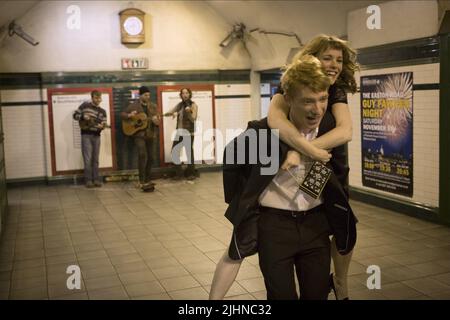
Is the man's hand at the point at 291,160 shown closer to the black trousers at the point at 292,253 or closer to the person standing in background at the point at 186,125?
the black trousers at the point at 292,253

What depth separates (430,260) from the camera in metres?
4.65

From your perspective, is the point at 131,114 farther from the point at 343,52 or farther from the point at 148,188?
the point at 343,52

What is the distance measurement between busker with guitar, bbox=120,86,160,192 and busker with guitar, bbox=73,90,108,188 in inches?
19.6

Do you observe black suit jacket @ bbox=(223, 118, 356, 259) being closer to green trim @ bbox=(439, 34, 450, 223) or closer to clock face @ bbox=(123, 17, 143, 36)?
green trim @ bbox=(439, 34, 450, 223)

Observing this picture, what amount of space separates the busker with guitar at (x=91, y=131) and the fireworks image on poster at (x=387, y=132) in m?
4.82

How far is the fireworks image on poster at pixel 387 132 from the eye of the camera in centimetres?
627

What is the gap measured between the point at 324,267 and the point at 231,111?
336 inches

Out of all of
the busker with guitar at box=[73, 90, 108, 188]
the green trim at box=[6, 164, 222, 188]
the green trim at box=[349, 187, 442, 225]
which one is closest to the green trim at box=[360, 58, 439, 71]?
the green trim at box=[349, 187, 442, 225]

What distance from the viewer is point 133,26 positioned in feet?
32.1

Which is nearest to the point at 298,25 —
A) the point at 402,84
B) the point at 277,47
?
the point at 277,47

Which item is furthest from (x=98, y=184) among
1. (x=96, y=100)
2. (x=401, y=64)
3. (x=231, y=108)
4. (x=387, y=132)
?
(x=401, y=64)

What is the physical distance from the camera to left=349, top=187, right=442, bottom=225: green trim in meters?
5.95

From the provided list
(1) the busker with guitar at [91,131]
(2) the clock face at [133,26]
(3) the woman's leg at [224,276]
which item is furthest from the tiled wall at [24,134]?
(3) the woman's leg at [224,276]

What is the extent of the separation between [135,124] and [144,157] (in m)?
0.68
